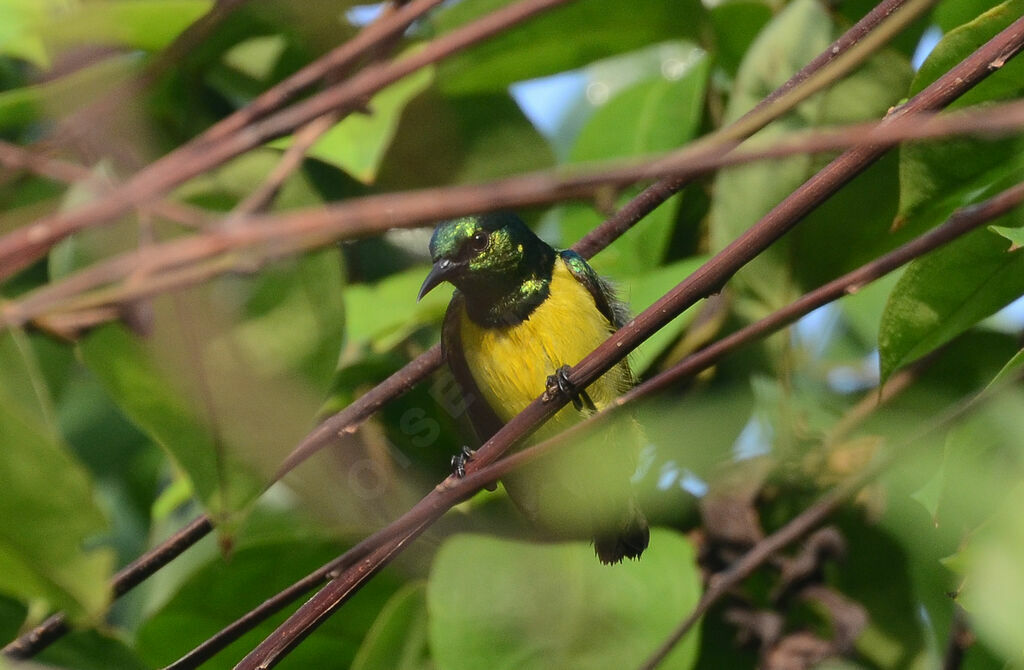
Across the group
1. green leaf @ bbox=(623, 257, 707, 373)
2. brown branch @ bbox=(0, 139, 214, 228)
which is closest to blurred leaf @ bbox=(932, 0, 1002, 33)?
green leaf @ bbox=(623, 257, 707, 373)

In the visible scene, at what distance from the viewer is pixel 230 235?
0.91m

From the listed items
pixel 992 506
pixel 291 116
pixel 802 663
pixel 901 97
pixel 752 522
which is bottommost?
pixel 802 663

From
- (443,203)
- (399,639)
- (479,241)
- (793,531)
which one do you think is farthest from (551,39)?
(443,203)

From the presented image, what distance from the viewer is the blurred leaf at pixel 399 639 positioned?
2.00 metres

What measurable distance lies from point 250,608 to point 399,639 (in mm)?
312

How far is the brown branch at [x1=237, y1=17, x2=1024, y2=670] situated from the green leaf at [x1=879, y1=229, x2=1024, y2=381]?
1.21 ft

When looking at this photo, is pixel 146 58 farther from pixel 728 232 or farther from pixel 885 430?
pixel 885 430

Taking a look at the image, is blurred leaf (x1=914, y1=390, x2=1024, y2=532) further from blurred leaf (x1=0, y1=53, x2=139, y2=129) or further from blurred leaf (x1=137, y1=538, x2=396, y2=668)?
blurred leaf (x1=0, y1=53, x2=139, y2=129)

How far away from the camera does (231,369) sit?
150 cm

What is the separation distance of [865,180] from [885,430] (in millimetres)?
503

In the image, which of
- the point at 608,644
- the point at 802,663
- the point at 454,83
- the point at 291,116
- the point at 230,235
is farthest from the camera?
the point at 454,83

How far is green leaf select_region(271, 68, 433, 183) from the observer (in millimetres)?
2281

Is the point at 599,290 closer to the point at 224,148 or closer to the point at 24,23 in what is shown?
the point at 24,23

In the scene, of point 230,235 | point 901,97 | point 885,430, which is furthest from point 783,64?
point 230,235
